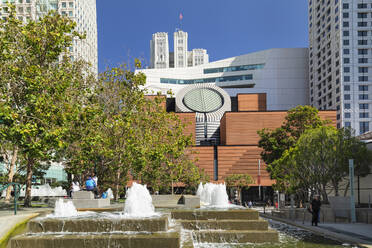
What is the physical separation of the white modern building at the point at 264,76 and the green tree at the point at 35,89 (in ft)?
333

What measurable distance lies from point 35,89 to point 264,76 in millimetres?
114532

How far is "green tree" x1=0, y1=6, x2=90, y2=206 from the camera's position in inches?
617

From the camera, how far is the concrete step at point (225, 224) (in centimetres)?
1609

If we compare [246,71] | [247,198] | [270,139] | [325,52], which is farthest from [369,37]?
[270,139]

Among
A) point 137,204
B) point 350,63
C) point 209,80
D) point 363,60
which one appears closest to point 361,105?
point 350,63

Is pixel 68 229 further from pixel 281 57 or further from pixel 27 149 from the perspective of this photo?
pixel 281 57

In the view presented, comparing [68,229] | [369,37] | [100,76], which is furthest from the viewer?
[369,37]

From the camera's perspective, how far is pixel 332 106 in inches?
4023

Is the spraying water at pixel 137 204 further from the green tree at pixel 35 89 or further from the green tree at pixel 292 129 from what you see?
the green tree at pixel 292 129

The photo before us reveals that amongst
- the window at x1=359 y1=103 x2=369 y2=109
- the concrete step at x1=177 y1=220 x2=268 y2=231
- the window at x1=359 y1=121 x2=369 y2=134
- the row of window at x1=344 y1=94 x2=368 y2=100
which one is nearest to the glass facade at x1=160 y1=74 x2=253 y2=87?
the row of window at x1=344 y1=94 x2=368 y2=100

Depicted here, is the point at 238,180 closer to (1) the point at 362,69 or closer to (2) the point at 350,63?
(2) the point at 350,63

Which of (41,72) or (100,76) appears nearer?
(41,72)

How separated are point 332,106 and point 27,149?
97.9 m

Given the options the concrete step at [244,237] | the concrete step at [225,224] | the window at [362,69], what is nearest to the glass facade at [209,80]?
the window at [362,69]
